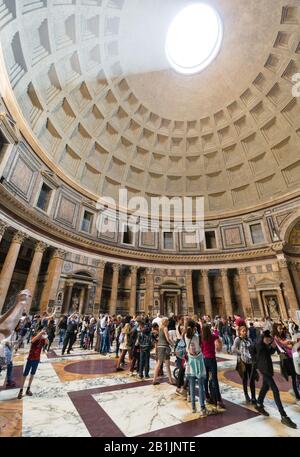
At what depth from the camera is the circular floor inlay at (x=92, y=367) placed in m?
6.27

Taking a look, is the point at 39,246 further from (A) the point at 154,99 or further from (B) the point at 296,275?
(B) the point at 296,275

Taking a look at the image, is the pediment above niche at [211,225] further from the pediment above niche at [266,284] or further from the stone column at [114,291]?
the stone column at [114,291]

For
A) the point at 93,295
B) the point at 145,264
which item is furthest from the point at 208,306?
the point at 93,295

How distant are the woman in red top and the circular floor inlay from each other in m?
3.63

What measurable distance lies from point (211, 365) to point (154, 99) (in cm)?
2620

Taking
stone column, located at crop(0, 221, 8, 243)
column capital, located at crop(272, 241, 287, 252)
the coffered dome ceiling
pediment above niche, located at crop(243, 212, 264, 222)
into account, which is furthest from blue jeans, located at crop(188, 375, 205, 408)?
pediment above niche, located at crop(243, 212, 264, 222)

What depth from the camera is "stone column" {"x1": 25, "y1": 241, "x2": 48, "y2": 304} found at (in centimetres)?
1434

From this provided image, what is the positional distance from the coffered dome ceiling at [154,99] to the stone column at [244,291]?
312 inches

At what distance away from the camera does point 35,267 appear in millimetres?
15016

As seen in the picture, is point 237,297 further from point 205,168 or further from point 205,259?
point 205,168

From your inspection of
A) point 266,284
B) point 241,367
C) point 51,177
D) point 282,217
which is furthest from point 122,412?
point 282,217

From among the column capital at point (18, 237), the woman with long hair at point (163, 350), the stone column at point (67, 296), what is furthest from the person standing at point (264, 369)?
the stone column at point (67, 296)

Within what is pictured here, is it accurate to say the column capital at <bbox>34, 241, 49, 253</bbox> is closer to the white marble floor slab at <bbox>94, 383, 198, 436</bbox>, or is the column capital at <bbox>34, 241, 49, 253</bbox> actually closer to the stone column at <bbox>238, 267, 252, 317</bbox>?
the white marble floor slab at <bbox>94, 383, 198, 436</bbox>
